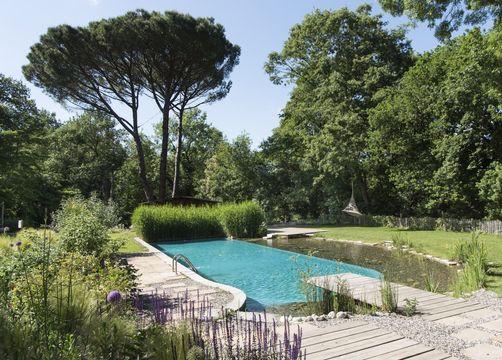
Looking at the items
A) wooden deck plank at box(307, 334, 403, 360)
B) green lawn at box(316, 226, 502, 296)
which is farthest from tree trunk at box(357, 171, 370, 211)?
wooden deck plank at box(307, 334, 403, 360)

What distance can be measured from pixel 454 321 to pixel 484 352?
88cm

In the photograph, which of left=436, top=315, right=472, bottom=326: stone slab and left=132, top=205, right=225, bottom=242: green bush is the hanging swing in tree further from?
left=436, top=315, right=472, bottom=326: stone slab

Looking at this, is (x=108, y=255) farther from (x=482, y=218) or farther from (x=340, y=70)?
(x=340, y=70)

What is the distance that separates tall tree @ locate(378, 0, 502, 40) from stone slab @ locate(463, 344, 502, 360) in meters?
Answer: 6.99

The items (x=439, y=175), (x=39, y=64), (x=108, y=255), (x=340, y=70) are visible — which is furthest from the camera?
(x=340, y=70)

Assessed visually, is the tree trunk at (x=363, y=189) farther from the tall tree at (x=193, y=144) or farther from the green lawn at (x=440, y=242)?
the tall tree at (x=193, y=144)

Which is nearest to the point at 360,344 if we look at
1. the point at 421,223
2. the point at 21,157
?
the point at 421,223

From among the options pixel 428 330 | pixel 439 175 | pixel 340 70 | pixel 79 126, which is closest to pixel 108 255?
pixel 428 330

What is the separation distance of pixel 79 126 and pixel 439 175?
84.9ft

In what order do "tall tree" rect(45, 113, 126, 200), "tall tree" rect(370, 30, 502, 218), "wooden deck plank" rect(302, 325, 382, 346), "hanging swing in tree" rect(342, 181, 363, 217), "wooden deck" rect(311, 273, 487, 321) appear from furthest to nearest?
"tall tree" rect(45, 113, 126, 200) < "hanging swing in tree" rect(342, 181, 363, 217) < "tall tree" rect(370, 30, 502, 218) < "wooden deck" rect(311, 273, 487, 321) < "wooden deck plank" rect(302, 325, 382, 346)

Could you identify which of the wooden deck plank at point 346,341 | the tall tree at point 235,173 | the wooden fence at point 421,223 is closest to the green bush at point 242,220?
the wooden fence at point 421,223

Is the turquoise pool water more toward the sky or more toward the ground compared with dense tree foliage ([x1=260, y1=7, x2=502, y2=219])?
more toward the ground

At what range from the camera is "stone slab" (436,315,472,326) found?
398 cm

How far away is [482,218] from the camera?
15805 millimetres
